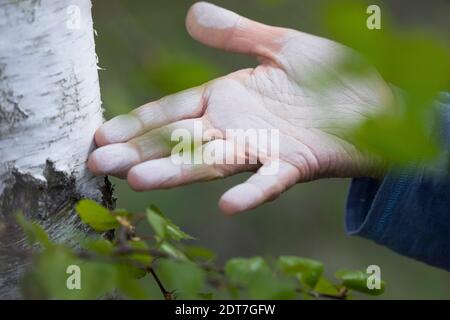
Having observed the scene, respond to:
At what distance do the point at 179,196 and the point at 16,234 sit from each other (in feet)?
7.72

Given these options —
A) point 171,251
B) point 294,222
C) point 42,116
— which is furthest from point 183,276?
point 294,222

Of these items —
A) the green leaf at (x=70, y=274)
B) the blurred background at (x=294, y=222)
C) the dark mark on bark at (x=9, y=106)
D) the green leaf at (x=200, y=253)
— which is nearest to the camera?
the green leaf at (x=70, y=274)

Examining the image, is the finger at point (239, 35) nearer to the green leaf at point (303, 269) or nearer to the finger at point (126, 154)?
the finger at point (126, 154)

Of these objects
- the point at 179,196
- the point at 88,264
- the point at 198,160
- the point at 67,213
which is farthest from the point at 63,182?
the point at 179,196

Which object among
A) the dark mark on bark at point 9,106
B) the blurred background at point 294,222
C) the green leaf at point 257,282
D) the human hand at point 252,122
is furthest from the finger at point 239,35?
the blurred background at point 294,222

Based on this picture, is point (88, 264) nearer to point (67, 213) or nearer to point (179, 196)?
point (67, 213)

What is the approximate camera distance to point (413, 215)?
1188mm

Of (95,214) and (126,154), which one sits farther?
(126,154)

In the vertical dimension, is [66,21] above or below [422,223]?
above

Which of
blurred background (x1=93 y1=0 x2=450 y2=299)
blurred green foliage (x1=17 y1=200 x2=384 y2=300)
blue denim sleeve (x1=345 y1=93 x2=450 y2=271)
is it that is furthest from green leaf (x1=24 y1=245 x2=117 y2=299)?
blurred background (x1=93 y1=0 x2=450 y2=299)

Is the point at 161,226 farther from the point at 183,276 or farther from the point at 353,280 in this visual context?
the point at 353,280

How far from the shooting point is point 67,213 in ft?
2.88

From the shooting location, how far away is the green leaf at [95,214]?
69 centimetres

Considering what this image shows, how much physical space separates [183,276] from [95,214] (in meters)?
0.16
